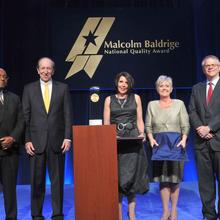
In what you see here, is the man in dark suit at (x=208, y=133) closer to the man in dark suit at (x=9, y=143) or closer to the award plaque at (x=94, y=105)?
the award plaque at (x=94, y=105)

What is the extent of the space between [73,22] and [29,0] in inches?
33.6

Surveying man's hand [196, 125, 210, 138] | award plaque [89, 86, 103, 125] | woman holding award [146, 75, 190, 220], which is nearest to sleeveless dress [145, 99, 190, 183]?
woman holding award [146, 75, 190, 220]

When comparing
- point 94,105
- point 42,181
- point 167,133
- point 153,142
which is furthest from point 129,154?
point 42,181

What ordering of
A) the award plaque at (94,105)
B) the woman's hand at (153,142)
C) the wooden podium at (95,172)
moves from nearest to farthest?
the wooden podium at (95,172) → the award plaque at (94,105) → the woman's hand at (153,142)

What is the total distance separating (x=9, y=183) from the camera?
3.53 metres

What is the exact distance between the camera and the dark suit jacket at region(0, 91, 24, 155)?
3.57 meters

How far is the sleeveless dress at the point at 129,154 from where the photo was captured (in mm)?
3240

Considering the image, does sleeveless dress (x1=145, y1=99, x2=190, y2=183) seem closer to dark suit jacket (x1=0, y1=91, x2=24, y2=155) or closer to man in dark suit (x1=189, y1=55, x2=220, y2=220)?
man in dark suit (x1=189, y1=55, x2=220, y2=220)

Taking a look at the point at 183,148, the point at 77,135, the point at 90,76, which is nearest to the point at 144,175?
the point at 183,148

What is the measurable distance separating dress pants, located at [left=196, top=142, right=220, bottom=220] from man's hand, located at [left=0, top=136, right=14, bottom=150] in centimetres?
180

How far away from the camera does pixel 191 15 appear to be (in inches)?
243

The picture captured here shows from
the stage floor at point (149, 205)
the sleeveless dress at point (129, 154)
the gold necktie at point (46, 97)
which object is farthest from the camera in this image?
the stage floor at point (149, 205)

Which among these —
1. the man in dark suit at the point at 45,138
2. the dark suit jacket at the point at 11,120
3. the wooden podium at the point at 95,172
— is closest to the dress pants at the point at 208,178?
the wooden podium at the point at 95,172

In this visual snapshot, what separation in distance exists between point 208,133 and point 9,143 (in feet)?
6.10
